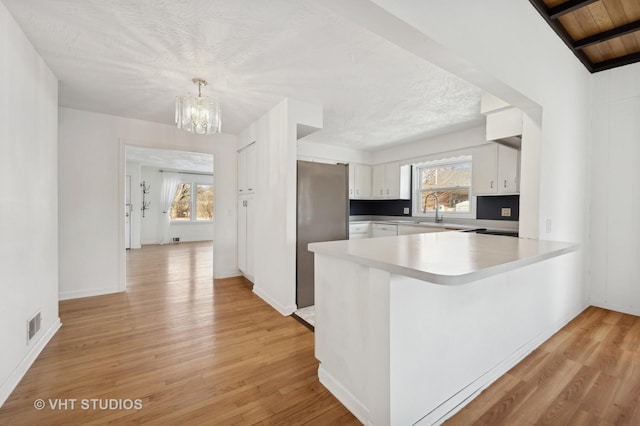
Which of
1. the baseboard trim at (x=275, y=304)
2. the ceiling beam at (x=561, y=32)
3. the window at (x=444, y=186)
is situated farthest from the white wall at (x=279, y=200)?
the window at (x=444, y=186)

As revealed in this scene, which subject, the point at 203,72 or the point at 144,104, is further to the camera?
the point at 144,104

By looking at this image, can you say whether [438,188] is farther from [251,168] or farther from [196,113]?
[196,113]

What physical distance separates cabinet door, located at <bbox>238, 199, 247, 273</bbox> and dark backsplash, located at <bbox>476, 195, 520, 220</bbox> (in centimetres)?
358

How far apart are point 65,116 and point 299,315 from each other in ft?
11.6

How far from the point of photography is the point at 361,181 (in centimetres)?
548

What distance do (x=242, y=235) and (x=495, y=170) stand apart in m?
3.75

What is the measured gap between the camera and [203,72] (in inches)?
88.5

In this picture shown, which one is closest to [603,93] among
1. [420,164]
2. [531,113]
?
[531,113]

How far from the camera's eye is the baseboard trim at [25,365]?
1.52m

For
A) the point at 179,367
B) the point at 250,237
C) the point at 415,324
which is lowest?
the point at 179,367

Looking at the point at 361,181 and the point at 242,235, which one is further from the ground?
the point at 361,181

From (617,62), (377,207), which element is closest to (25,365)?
(377,207)

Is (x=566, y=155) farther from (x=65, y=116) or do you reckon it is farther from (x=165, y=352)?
(x=65, y=116)

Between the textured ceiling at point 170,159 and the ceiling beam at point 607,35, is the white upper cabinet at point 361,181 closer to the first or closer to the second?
the textured ceiling at point 170,159
